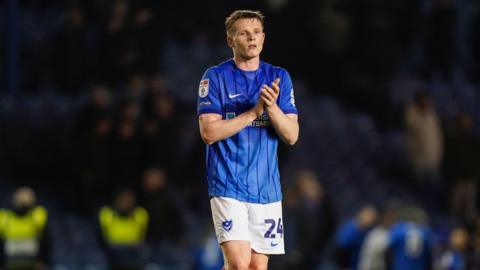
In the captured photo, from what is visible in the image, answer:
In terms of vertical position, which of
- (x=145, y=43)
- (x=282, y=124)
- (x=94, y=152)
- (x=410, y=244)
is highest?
(x=145, y=43)

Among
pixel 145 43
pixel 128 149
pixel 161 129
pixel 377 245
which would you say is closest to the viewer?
pixel 377 245

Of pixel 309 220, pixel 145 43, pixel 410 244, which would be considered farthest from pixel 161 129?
pixel 410 244

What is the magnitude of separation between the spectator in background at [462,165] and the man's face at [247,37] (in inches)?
417

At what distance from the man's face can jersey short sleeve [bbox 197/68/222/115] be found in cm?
21

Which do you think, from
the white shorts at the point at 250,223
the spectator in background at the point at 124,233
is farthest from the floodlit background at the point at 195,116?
the white shorts at the point at 250,223

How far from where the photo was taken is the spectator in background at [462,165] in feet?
57.4

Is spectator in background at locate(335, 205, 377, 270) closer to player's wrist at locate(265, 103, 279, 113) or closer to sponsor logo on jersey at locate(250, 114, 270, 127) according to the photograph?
sponsor logo on jersey at locate(250, 114, 270, 127)

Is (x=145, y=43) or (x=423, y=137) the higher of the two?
(x=145, y=43)

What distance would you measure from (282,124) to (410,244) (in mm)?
5955

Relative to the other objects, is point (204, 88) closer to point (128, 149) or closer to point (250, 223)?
point (250, 223)

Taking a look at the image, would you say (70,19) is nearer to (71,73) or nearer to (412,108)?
(71,73)

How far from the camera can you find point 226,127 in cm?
695

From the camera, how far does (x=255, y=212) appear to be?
720cm

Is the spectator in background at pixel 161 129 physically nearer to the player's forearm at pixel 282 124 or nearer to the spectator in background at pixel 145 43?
the spectator in background at pixel 145 43
